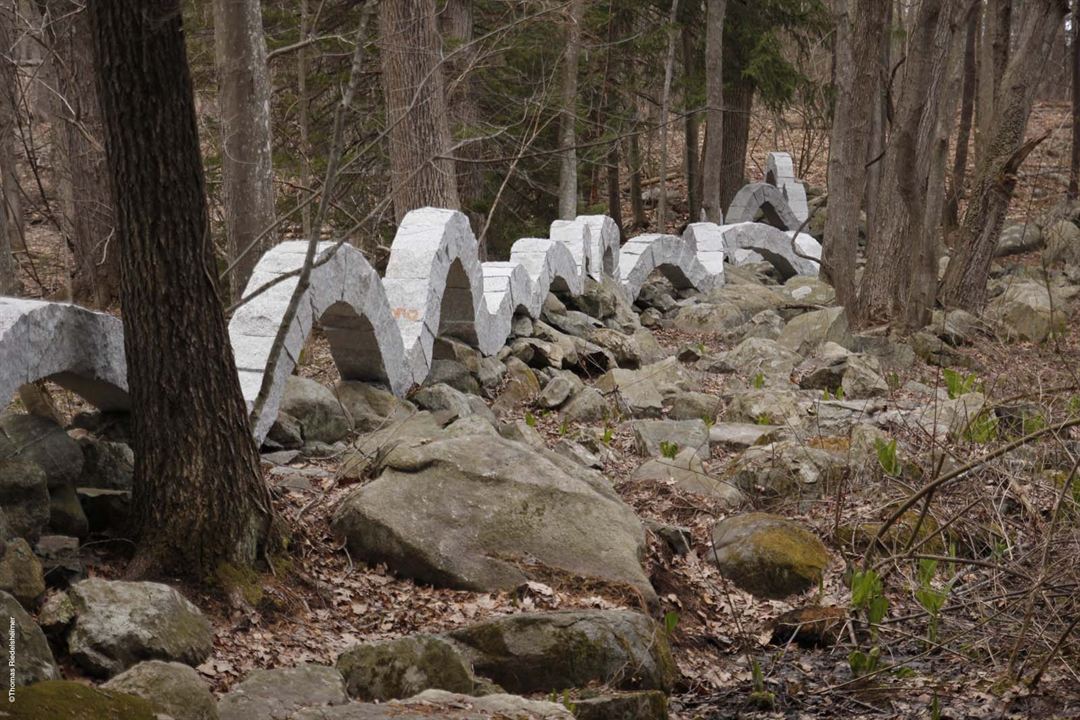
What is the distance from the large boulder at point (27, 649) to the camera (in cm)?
350

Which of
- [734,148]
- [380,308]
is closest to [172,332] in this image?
[380,308]

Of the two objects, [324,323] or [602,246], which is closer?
[324,323]

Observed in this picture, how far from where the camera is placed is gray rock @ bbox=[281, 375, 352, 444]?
7609mm

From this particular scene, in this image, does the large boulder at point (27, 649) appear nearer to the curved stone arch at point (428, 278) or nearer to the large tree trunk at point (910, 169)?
the curved stone arch at point (428, 278)

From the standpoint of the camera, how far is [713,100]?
19234mm

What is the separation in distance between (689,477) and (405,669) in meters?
3.67

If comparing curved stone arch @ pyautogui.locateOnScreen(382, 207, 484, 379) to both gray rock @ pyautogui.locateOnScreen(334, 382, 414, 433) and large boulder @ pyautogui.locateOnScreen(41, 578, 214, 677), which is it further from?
large boulder @ pyautogui.locateOnScreen(41, 578, 214, 677)

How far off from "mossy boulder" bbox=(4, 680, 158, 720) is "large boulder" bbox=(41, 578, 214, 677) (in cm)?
76

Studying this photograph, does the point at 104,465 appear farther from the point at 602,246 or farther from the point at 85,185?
the point at 602,246

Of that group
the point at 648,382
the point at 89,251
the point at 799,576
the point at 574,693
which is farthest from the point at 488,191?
the point at 574,693

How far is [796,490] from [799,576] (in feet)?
3.86

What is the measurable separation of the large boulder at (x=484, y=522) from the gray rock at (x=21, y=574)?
5.65 feet

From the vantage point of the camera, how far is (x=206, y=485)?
198 inches

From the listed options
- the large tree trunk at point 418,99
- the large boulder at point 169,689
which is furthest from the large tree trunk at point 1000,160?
the large boulder at point 169,689
